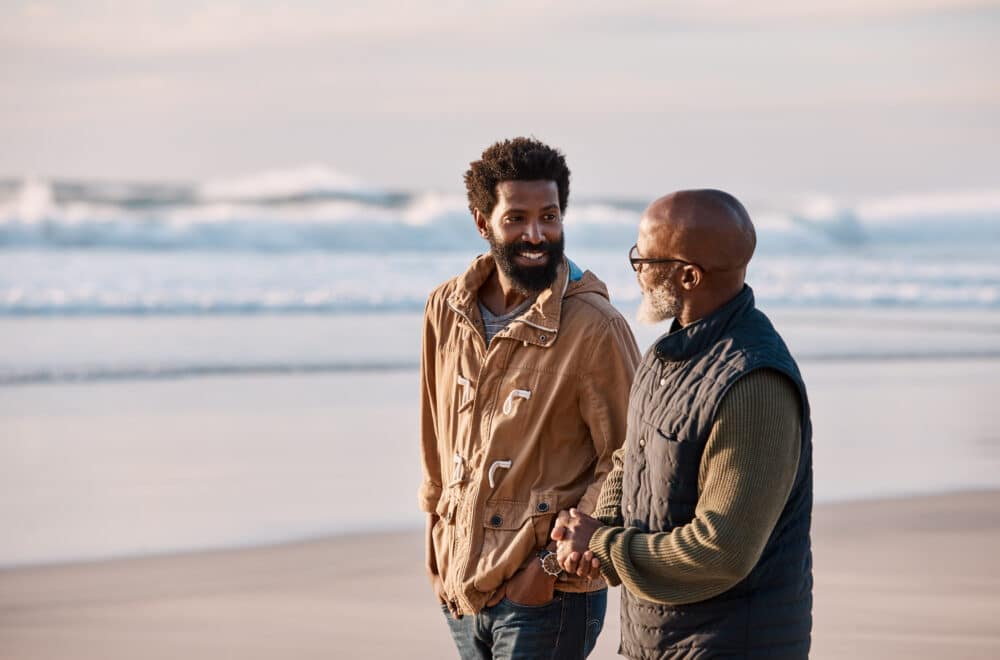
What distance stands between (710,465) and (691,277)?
36 centimetres

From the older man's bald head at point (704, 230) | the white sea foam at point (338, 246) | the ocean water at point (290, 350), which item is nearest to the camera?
the older man's bald head at point (704, 230)

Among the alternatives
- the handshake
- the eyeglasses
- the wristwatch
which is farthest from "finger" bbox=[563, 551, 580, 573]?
the eyeglasses

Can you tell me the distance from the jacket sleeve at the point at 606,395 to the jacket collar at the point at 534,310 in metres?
0.11

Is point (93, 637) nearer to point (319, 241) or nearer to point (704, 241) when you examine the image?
point (704, 241)

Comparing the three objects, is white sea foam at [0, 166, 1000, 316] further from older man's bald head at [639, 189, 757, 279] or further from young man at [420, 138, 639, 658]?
older man's bald head at [639, 189, 757, 279]

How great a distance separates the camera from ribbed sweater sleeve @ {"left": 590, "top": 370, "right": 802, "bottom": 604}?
95.7 inches

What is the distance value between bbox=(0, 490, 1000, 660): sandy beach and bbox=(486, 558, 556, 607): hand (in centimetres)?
241

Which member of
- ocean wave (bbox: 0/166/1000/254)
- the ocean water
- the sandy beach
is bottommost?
the sandy beach

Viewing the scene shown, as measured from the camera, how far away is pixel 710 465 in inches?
97.7

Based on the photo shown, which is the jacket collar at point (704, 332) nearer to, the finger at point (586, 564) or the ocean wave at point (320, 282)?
the finger at point (586, 564)

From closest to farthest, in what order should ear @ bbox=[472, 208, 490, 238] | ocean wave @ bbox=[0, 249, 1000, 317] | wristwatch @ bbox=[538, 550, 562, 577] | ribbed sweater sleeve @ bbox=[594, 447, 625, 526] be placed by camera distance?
ribbed sweater sleeve @ bbox=[594, 447, 625, 526], wristwatch @ bbox=[538, 550, 562, 577], ear @ bbox=[472, 208, 490, 238], ocean wave @ bbox=[0, 249, 1000, 317]

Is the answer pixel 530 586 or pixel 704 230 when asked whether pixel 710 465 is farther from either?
pixel 530 586

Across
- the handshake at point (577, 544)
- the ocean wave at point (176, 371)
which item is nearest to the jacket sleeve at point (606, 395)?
the handshake at point (577, 544)

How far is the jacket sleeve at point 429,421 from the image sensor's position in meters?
3.57
